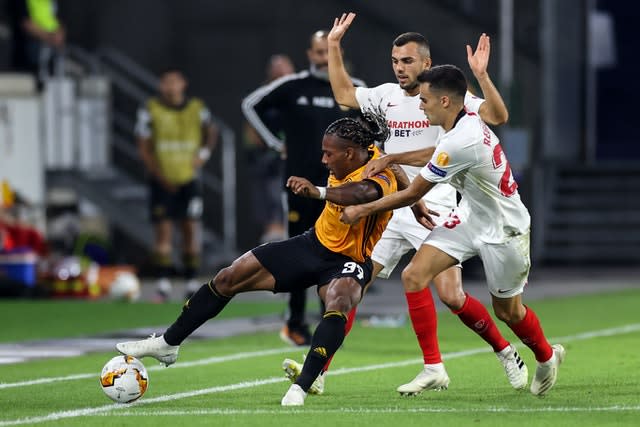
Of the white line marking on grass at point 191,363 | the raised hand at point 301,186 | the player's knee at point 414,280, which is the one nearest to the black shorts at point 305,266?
the player's knee at point 414,280

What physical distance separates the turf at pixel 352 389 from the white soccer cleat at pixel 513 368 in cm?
9

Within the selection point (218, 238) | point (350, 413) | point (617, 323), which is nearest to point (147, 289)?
point (218, 238)

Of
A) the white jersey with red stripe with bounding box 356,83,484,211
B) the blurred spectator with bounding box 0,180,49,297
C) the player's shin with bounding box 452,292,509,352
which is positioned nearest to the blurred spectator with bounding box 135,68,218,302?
the blurred spectator with bounding box 0,180,49,297

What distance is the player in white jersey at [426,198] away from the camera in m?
9.21

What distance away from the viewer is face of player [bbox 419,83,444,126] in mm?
8797

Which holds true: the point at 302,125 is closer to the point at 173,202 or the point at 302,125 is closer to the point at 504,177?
the point at 504,177

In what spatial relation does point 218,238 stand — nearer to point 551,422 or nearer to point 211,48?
point 211,48

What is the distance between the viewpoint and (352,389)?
9.38 m

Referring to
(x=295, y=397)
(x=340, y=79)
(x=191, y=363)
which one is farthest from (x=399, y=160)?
(x=191, y=363)

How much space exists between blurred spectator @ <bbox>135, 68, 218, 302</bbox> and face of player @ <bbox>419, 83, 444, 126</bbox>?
8848mm

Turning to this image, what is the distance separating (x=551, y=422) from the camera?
7.84 metres

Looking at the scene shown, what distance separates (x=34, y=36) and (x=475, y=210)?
1260 cm

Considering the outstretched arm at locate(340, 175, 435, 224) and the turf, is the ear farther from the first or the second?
the turf

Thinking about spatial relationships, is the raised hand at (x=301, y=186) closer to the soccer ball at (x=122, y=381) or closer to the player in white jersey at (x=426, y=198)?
the player in white jersey at (x=426, y=198)
